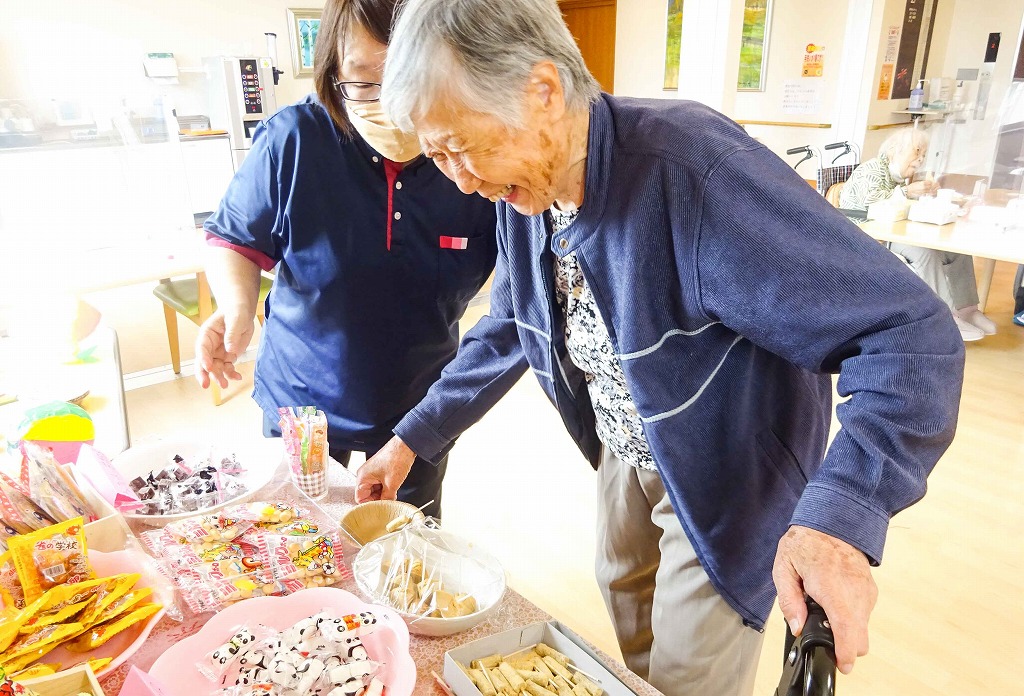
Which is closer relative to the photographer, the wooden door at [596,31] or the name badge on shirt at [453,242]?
the name badge on shirt at [453,242]

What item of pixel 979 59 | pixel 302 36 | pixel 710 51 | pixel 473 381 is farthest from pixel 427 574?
pixel 979 59

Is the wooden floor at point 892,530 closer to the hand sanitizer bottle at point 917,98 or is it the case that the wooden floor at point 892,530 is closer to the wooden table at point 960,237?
the wooden table at point 960,237

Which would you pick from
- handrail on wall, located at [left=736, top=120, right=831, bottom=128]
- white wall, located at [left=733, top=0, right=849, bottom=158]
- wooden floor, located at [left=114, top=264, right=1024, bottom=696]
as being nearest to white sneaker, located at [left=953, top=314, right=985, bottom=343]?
wooden floor, located at [left=114, top=264, right=1024, bottom=696]

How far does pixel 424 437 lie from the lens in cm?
135

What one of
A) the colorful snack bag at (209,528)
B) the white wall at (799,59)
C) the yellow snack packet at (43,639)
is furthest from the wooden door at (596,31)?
the yellow snack packet at (43,639)

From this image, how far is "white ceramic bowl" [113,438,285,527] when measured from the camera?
1.33 meters

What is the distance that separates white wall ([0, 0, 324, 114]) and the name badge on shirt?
507 centimetres

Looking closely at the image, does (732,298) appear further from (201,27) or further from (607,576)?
(201,27)

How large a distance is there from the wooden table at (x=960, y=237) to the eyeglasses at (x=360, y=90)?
3448 mm

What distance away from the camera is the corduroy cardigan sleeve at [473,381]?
4.42 feet

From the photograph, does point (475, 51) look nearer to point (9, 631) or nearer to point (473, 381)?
point (473, 381)

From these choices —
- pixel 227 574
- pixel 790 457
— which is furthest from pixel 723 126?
pixel 227 574

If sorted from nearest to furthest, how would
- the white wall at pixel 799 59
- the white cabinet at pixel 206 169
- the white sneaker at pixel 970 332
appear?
the white sneaker at pixel 970 332 < the white cabinet at pixel 206 169 < the white wall at pixel 799 59

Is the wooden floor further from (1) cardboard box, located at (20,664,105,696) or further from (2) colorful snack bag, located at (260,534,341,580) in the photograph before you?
(1) cardboard box, located at (20,664,105,696)
